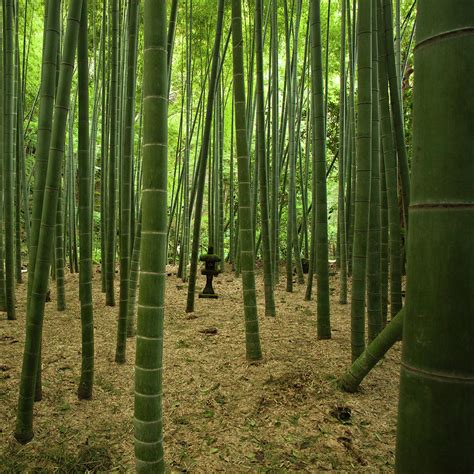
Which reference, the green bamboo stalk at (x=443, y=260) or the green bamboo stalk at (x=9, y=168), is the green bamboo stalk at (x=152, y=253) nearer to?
the green bamboo stalk at (x=443, y=260)

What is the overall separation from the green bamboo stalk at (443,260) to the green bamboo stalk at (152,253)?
0.68 metres

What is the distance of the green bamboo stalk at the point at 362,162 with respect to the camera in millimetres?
1709

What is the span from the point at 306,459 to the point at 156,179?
1.16 metres

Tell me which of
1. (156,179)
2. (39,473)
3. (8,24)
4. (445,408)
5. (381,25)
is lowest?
(39,473)

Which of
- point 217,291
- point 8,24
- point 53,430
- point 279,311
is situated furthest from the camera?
point 217,291

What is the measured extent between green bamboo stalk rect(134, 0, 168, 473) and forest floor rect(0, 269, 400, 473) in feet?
1.67

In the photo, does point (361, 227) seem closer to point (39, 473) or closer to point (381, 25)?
point (381, 25)

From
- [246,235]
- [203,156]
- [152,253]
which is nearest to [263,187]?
[203,156]

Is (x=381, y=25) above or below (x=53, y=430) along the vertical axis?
above

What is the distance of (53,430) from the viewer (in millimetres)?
1747

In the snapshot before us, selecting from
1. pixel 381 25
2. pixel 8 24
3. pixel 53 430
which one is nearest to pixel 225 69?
pixel 8 24

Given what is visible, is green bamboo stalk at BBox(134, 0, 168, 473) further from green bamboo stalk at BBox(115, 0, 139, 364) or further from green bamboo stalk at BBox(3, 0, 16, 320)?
green bamboo stalk at BBox(3, 0, 16, 320)

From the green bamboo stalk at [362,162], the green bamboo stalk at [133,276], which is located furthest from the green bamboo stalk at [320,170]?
the green bamboo stalk at [133,276]

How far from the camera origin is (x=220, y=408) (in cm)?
196
